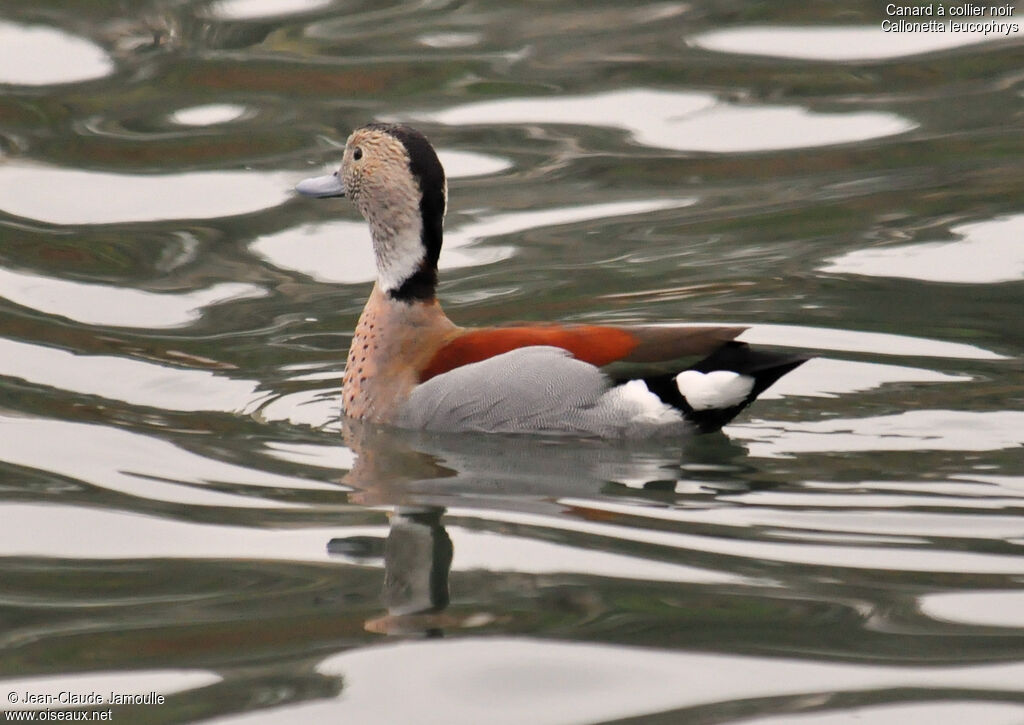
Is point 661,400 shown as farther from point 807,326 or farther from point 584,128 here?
point 584,128

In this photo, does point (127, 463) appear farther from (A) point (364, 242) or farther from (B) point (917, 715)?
(A) point (364, 242)

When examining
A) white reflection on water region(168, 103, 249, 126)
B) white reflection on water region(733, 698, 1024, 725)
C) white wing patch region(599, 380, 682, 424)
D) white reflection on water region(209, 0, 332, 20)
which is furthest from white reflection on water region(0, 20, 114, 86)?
white reflection on water region(733, 698, 1024, 725)

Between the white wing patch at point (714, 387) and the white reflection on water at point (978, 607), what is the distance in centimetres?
192

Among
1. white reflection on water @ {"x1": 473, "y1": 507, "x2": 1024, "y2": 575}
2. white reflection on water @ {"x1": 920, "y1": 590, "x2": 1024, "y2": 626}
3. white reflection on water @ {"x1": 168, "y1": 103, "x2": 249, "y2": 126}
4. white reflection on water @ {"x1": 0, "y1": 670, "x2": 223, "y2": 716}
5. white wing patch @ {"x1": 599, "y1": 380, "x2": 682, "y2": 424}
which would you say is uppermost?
white reflection on water @ {"x1": 168, "y1": 103, "x2": 249, "y2": 126}

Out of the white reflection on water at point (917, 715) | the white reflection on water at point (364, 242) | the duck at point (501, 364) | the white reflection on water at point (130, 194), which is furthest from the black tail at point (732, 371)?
the white reflection on water at point (130, 194)

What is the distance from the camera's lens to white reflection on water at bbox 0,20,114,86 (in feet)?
39.3

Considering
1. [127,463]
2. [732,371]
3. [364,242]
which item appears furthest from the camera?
[364,242]

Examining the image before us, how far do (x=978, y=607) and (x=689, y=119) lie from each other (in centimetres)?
691

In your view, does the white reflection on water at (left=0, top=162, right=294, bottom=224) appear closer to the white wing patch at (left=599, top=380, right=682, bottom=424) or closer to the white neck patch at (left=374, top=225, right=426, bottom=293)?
the white neck patch at (left=374, top=225, right=426, bottom=293)

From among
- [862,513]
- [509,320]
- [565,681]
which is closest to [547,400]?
[862,513]

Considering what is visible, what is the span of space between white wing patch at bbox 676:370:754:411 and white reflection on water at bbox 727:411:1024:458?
210mm

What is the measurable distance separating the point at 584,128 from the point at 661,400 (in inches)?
184

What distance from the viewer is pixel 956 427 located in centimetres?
Answer: 695

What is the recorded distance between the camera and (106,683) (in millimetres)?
4699
